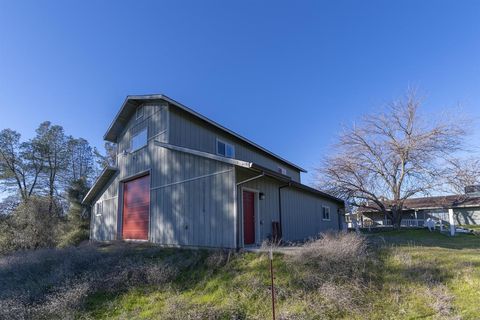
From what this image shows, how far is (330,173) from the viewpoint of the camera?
2564cm

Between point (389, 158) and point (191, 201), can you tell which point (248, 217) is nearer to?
point (191, 201)

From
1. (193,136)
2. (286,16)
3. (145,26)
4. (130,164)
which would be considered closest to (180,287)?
(193,136)

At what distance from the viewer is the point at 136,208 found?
589 inches

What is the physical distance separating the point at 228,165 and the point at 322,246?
13.3 ft

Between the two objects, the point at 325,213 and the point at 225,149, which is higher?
the point at 225,149

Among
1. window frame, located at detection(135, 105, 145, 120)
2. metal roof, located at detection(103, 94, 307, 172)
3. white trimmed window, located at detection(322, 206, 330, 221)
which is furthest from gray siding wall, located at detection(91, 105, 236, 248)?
white trimmed window, located at detection(322, 206, 330, 221)

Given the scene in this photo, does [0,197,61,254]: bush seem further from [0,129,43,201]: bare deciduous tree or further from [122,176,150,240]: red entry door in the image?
[0,129,43,201]: bare deciduous tree

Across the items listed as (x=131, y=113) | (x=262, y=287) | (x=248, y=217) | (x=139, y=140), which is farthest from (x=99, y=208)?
(x=262, y=287)

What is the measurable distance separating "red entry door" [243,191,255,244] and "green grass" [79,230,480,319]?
252 centimetres

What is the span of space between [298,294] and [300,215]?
337 inches

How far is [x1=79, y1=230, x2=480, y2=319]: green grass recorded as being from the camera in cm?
561

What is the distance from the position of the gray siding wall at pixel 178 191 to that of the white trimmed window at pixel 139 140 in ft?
0.88

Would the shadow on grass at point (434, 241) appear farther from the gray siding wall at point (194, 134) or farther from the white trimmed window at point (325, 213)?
the gray siding wall at point (194, 134)

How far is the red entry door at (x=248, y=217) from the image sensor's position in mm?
10688
